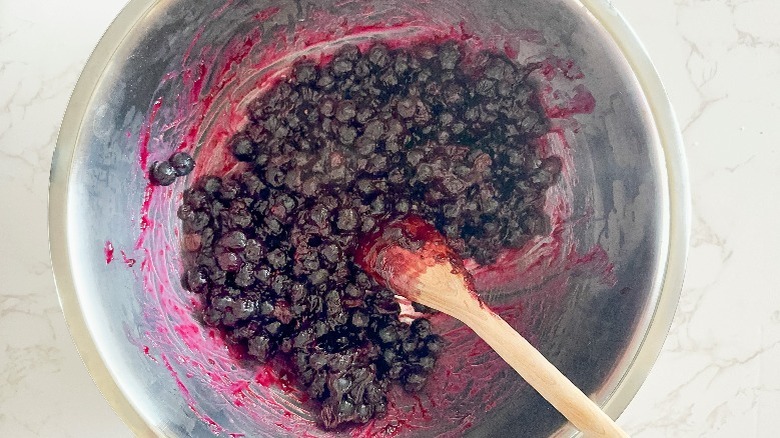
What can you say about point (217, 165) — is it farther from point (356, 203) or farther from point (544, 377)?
point (544, 377)

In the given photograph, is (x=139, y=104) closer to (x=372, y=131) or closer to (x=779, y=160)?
(x=372, y=131)

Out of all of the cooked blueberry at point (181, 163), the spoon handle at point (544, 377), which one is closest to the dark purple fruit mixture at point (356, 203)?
the cooked blueberry at point (181, 163)

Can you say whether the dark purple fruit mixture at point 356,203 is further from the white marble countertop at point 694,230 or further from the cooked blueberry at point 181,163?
the white marble countertop at point 694,230

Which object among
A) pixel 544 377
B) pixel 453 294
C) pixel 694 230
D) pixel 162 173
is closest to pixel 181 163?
pixel 162 173

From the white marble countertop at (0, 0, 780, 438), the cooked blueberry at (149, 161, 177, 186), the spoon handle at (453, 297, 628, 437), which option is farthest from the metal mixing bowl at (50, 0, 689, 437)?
the white marble countertop at (0, 0, 780, 438)

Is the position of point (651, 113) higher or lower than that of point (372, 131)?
higher

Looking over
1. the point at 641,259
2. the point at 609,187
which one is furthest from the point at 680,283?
the point at 609,187

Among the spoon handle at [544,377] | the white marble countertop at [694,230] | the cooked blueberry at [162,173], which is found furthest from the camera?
the white marble countertop at [694,230]
